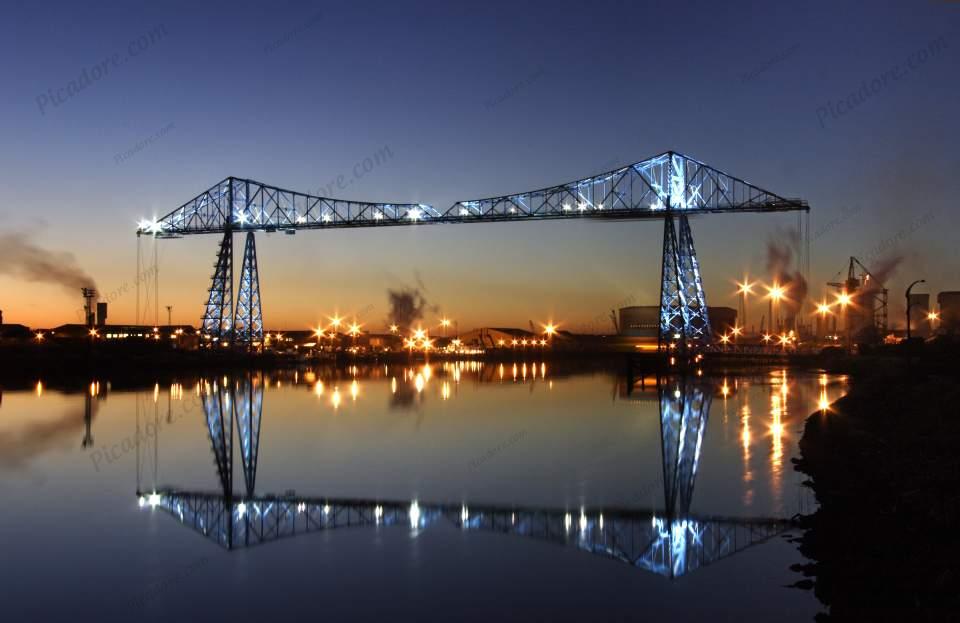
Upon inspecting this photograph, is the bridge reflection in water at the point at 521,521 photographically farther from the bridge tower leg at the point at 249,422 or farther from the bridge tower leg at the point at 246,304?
the bridge tower leg at the point at 246,304

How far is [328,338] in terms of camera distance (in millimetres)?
117625

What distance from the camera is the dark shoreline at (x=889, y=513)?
24.1ft

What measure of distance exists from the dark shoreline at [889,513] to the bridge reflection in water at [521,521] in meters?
1.13

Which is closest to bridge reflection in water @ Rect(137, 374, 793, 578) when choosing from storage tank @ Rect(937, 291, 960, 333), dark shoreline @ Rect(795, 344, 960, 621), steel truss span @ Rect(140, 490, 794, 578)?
steel truss span @ Rect(140, 490, 794, 578)

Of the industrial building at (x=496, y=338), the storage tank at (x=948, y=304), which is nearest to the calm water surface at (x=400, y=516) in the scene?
the storage tank at (x=948, y=304)

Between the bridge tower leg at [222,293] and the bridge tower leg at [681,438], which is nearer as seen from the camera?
the bridge tower leg at [681,438]

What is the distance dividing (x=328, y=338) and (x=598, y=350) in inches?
1567

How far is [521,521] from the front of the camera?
39.1ft

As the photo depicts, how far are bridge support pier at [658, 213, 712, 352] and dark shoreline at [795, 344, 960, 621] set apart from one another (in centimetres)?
3063

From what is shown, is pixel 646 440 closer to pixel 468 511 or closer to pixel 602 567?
pixel 468 511

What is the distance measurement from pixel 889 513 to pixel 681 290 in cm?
3790

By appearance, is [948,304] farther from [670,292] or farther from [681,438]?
[681,438]

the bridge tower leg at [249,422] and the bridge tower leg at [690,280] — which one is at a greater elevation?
the bridge tower leg at [690,280]

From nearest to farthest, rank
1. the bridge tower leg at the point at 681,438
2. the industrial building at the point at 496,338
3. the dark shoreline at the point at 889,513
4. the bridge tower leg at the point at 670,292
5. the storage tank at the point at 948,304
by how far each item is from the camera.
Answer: the dark shoreline at the point at 889,513 → the bridge tower leg at the point at 681,438 → the bridge tower leg at the point at 670,292 → the storage tank at the point at 948,304 → the industrial building at the point at 496,338
